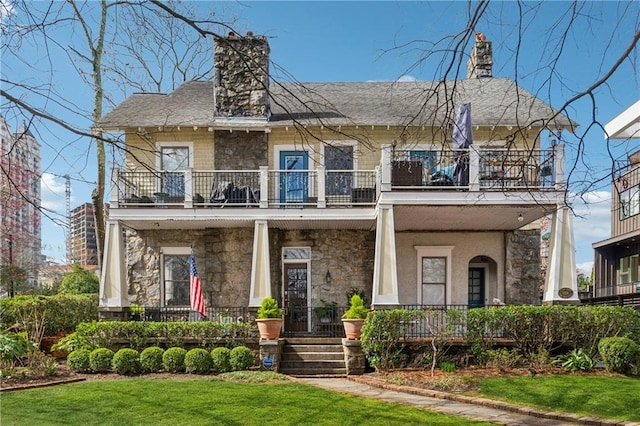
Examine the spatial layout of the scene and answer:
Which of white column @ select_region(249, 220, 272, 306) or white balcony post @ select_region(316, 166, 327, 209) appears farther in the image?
white balcony post @ select_region(316, 166, 327, 209)

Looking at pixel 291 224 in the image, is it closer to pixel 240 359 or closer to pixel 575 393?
pixel 240 359

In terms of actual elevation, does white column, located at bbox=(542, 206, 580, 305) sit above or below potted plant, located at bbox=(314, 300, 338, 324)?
above

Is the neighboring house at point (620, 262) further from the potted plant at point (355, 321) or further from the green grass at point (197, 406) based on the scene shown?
the green grass at point (197, 406)

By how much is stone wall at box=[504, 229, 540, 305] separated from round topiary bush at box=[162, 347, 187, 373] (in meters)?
9.28

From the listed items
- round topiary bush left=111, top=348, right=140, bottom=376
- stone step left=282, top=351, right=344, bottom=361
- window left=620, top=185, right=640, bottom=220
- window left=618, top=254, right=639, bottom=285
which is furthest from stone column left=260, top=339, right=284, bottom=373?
window left=618, top=254, right=639, bottom=285

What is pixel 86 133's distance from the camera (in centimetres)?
454

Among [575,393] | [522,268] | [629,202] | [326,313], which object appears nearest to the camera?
[629,202]

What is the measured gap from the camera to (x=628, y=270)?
2406 centimetres

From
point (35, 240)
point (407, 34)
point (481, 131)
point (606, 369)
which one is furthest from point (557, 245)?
point (35, 240)

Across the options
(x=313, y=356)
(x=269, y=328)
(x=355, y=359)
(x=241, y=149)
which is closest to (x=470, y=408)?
(x=355, y=359)

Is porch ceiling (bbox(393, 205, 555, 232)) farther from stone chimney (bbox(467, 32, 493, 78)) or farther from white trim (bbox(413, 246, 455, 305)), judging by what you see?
stone chimney (bbox(467, 32, 493, 78))

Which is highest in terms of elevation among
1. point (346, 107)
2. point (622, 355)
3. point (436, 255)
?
point (346, 107)

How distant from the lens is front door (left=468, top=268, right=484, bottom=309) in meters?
16.8

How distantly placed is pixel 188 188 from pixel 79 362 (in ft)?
16.5
